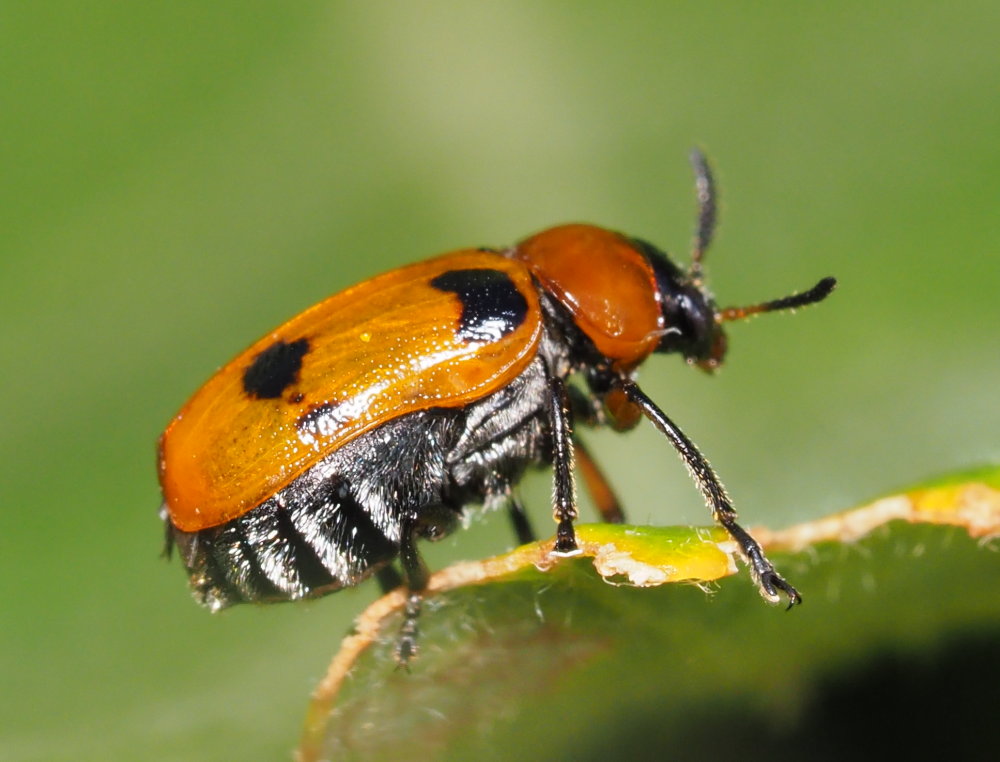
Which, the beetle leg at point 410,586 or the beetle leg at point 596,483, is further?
the beetle leg at point 596,483

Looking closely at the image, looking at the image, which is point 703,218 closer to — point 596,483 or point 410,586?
point 596,483

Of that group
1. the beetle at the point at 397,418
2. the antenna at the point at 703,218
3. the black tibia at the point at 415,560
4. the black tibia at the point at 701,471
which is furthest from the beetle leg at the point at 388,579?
the antenna at the point at 703,218

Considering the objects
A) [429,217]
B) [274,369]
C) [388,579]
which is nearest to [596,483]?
[388,579]

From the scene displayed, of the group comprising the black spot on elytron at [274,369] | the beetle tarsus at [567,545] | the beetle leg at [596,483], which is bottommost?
the beetle leg at [596,483]

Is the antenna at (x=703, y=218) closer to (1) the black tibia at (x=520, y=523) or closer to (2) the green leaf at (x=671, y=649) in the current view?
(1) the black tibia at (x=520, y=523)

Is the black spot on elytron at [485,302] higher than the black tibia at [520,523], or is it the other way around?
the black spot on elytron at [485,302]

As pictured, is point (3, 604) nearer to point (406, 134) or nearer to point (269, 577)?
point (269, 577)
